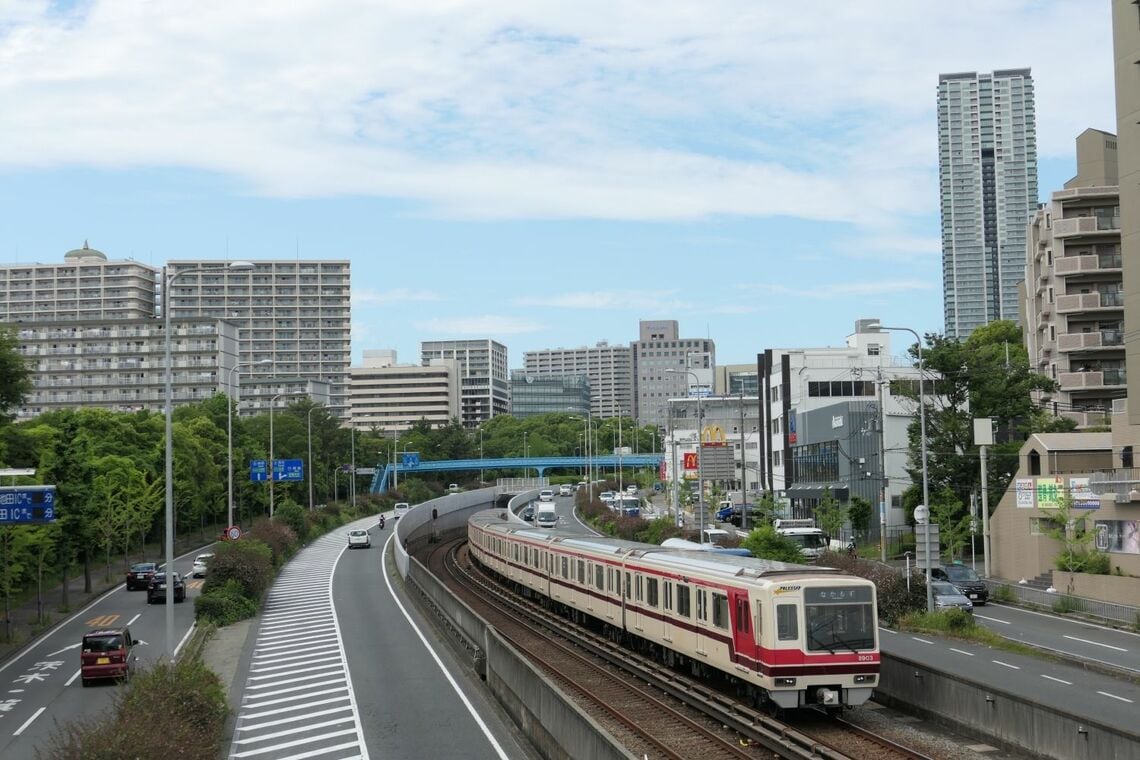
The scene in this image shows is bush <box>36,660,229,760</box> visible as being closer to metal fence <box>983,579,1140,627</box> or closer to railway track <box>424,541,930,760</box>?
railway track <box>424,541,930,760</box>

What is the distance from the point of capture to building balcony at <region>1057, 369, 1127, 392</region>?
65.3 m

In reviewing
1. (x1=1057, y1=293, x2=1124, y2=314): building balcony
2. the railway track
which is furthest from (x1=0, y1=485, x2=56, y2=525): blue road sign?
(x1=1057, y1=293, x2=1124, y2=314): building balcony

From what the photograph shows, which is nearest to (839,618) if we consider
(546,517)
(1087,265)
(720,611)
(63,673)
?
(720,611)

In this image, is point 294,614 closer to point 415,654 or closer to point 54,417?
point 415,654

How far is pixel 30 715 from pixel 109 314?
16444 centimetres

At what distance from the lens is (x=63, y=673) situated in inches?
1390

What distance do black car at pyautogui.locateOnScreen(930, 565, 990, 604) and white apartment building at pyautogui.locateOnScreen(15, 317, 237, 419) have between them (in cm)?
11967

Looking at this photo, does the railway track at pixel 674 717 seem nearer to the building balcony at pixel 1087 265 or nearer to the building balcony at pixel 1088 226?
the building balcony at pixel 1087 265

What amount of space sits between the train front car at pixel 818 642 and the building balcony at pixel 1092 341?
47.6 metres

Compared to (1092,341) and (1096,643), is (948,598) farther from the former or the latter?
(1092,341)

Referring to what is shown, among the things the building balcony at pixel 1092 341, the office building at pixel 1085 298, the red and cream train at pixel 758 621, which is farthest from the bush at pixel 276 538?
the office building at pixel 1085 298

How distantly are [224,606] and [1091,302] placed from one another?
4502 cm

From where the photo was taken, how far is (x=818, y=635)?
2067 centimetres

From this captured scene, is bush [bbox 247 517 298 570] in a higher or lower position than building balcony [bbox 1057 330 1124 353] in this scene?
lower
